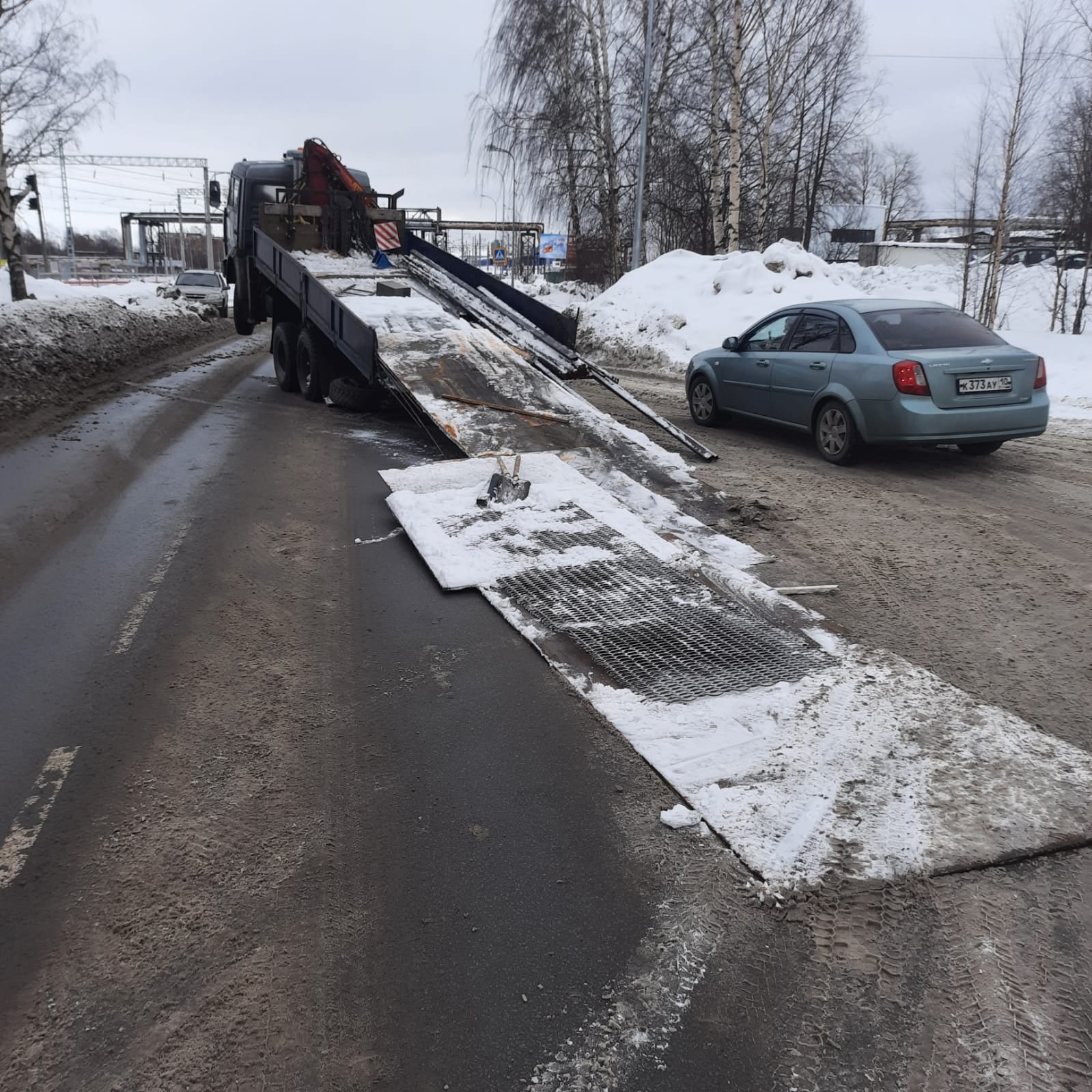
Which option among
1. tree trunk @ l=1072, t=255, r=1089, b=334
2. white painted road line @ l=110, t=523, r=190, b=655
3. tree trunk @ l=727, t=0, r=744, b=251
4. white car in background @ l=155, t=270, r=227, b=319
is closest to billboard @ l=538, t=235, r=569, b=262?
white car in background @ l=155, t=270, r=227, b=319

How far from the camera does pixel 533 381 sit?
915cm

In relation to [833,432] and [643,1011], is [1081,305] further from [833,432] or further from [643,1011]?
[643,1011]

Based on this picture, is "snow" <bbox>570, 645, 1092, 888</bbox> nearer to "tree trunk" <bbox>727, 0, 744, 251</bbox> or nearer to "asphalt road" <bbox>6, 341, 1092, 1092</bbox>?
"asphalt road" <bbox>6, 341, 1092, 1092</bbox>

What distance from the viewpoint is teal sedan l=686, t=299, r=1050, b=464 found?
7680 millimetres

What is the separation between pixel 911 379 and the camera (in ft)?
25.0

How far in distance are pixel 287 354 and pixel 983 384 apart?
30.8 feet

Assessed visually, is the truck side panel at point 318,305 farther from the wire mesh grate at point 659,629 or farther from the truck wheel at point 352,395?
the wire mesh grate at point 659,629

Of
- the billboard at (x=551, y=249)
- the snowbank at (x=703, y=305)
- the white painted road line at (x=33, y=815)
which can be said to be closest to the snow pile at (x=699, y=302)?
the snowbank at (x=703, y=305)

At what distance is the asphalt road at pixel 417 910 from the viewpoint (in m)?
2.15

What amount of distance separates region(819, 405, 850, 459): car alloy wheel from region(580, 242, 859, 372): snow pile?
9552 mm

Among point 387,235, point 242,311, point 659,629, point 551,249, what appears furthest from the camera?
point 551,249

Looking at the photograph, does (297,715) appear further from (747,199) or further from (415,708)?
(747,199)

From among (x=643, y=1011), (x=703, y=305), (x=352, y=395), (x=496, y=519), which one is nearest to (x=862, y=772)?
(x=643, y=1011)

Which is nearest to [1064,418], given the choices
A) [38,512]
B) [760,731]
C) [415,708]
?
[760,731]
